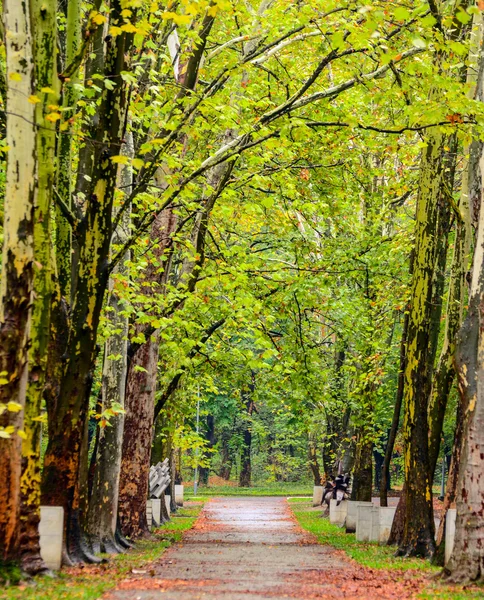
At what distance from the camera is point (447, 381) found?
52.3ft

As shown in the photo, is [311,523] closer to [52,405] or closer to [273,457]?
[52,405]

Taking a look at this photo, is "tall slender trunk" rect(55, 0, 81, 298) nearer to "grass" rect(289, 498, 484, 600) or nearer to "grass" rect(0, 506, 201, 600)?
"grass" rect(0, 506, 201, 600)

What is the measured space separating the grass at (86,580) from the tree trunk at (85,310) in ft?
3.46

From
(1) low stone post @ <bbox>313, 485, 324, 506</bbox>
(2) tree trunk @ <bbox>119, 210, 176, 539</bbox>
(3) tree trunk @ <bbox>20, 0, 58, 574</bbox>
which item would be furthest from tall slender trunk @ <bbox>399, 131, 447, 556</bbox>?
(1) low stone post @ <bbox>313, 485, 324, 506</bbox>

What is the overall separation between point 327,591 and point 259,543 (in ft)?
34.8

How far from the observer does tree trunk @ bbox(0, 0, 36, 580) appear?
368 inches

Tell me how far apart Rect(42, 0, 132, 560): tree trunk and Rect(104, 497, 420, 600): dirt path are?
5.47ft

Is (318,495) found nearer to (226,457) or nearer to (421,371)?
(421,371)

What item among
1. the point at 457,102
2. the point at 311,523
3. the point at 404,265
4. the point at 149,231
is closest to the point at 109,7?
the point at 457,102

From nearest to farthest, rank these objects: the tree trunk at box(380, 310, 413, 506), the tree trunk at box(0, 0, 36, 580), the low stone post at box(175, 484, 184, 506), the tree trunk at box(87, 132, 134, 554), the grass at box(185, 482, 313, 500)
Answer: the tree trunk at box(0, 0, 36, 580) → the tree trunk at box(87, 132, 134, 554) → the tree trunk at box(380, 310, 413, 506) → the low stone post at box(175, 484, 184, 506) → the grass at box(185, 482, 313, 500)

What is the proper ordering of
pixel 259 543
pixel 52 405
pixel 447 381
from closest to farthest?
pixel 52 405 < pixel 447 381 < pixel 259 543

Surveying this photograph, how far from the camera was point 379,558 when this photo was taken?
51.1ft

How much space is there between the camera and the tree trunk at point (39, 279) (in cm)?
966

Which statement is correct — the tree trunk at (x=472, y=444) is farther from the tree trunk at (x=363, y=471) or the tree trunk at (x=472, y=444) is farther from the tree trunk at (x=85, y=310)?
the tree trunk at (x=363, y=471)
